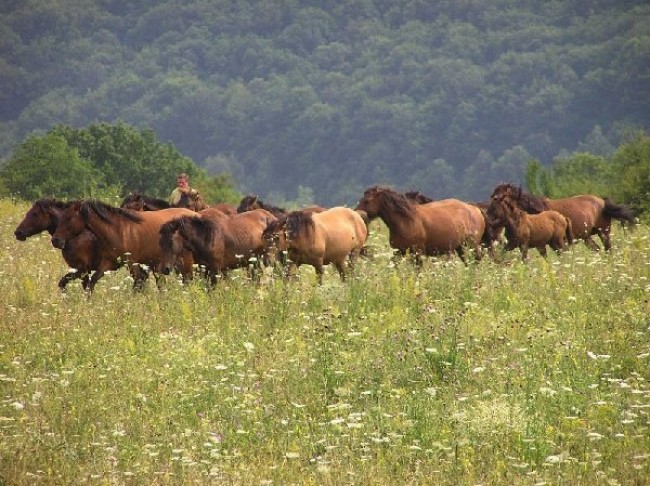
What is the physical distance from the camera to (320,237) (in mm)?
19781

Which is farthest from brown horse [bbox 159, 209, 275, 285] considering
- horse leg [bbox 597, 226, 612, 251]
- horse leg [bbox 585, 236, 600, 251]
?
horse leg [bbox 597, 226, 612, 251]

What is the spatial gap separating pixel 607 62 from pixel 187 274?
189 meters

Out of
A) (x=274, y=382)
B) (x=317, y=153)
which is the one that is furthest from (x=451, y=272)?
(x=317, y=153)

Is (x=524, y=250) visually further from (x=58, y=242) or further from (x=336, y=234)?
(x=58, y=242)

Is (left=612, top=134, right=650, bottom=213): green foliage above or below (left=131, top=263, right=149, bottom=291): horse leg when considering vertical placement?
above

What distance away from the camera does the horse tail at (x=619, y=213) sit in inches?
1081

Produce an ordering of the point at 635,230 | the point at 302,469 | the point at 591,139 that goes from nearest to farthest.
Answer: the point at 302,469, the point at 635,230, the point at 591,139

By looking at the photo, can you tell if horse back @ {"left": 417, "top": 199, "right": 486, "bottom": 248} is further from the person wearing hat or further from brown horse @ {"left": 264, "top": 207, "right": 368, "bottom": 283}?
the person wearing hat

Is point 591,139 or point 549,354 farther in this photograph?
point 591,139

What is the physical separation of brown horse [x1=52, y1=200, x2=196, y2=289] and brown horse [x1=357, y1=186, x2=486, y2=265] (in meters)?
4.25

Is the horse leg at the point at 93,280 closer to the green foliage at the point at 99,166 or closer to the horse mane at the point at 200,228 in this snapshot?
the horse mane at the point at 200,228

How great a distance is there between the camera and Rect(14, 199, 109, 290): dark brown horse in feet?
60.4

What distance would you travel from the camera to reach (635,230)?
1138 inches

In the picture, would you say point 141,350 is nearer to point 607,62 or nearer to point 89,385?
point 89,385
